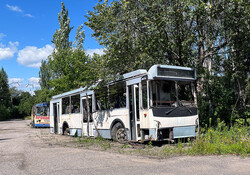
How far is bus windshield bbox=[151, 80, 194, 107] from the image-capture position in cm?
1013

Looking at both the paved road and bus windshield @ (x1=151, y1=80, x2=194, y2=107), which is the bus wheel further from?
the paved road

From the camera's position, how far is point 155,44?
13227 millimetres

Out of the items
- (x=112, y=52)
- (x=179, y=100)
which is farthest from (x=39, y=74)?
(x=179, y=100)

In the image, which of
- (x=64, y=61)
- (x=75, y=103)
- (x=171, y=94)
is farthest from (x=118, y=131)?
(x=64, y=61)

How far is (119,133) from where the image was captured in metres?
11.8

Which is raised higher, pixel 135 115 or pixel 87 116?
pixel 135 115

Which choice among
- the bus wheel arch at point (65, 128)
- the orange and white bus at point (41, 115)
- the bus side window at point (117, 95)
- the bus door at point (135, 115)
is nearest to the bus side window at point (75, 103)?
the bus wheel arch at point (65, 128)

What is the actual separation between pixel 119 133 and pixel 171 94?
3000 millimetres

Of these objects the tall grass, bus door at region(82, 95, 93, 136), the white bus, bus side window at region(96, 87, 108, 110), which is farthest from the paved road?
bus door at region(82, 95, 93, 136)

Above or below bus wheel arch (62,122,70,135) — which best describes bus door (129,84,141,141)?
above

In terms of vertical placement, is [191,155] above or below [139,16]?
below

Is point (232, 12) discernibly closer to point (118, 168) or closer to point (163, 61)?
point (163, 61)

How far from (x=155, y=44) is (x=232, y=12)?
148 inches

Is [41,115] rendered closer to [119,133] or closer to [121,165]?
[119,133]
